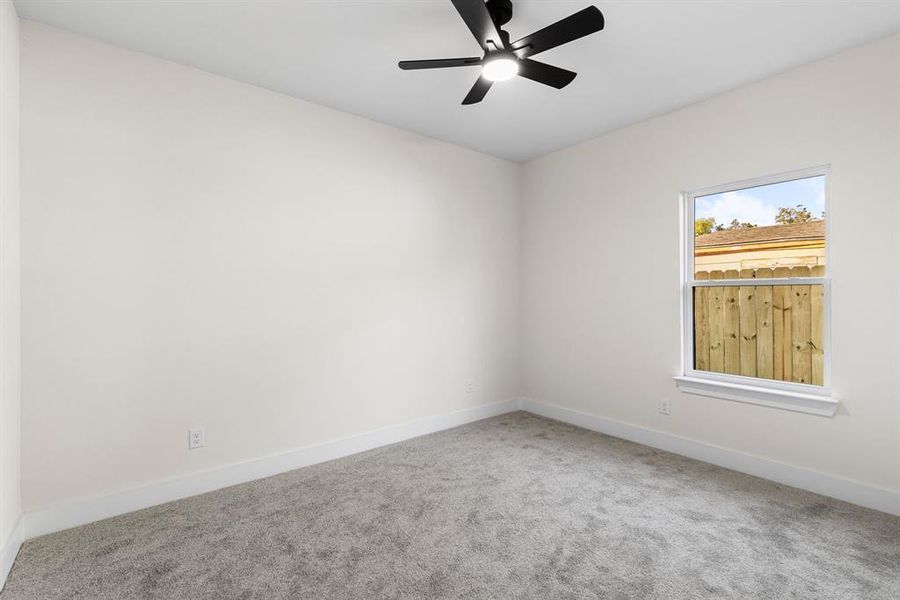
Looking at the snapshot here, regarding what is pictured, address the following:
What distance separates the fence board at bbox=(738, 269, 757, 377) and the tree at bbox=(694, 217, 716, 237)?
402 mm

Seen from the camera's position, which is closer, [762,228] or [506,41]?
[506,41]

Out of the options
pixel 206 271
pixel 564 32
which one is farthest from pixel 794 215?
pixel 206 271

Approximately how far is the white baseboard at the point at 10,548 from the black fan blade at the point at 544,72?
332 cm

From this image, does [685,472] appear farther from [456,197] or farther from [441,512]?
[456,197]

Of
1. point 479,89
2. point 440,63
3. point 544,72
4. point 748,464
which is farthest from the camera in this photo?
point 748,464

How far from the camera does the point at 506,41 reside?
82.2 inches

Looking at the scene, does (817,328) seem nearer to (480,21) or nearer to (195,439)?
(480,21)

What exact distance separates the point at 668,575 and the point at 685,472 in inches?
51.1

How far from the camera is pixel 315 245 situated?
3258 mm

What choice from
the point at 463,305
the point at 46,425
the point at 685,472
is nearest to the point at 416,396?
the point at 463,305

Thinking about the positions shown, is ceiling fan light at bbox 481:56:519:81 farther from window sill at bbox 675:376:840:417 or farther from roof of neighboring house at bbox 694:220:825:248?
window sill at bbox 675:376:840:417

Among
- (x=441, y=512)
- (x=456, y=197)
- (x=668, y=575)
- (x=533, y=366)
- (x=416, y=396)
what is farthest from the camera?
(x=533, y=366)

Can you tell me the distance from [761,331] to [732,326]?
0.19 meters

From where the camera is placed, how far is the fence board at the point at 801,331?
9.36 ft
